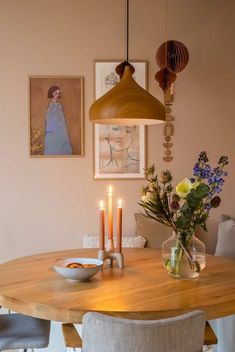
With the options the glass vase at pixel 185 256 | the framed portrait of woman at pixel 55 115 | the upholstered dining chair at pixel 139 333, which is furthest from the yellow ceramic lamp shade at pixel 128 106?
the framed portrait of woman at pixel 55 115

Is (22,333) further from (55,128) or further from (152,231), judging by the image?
(55,128)

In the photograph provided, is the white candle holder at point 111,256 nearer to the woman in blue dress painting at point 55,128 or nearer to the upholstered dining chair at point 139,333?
the upholstered dining chair at point 139,333

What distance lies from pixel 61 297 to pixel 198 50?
2.63 m

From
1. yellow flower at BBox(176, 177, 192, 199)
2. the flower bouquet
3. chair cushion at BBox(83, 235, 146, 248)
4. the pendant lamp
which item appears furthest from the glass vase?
chair cushion at BBox(83, 235, 146, 248)

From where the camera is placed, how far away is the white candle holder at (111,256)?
7.87ft

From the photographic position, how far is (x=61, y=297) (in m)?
1.90

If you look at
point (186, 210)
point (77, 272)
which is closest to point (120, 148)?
point (186, 210)

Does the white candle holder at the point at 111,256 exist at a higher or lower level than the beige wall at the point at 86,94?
lower

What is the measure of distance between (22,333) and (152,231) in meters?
1.62

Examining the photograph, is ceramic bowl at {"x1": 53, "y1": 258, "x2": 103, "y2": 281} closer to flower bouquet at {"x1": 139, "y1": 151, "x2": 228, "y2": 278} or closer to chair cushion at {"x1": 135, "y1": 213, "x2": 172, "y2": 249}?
flower bouquet at {"x1": 139, "y1": 151, "x2": 228, "y2": 278}

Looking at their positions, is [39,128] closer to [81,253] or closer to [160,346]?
[81,253]

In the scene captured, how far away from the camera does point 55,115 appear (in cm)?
374

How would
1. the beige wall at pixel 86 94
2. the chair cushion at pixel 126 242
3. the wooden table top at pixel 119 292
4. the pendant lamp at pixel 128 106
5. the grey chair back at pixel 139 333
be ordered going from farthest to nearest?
1. the beige wall at pixel 86 94
2. the chair cushion at pixel 126 242
3. the pendant lamp at pixel 128 106
4. the wooden table top at pixel 119 292
5. the grey chair back at pixel 139 333

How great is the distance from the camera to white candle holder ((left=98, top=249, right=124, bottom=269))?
2398mm
